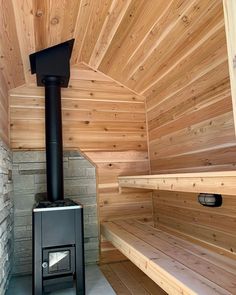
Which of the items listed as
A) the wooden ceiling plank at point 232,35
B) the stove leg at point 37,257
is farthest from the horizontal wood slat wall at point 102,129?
the wooden ceiling plank at point 232,35

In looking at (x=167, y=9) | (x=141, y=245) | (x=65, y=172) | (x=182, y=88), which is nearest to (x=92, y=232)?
(x=65, y=172)

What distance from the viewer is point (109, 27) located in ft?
7.76

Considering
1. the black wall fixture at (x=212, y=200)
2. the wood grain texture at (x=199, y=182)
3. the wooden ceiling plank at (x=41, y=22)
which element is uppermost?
the wooden ceiling plank at (x=41, y=22)

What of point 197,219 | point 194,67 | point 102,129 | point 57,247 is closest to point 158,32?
point 194,67

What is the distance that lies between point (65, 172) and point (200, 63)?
1820 mm

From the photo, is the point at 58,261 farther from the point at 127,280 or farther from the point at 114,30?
the point at 114,30

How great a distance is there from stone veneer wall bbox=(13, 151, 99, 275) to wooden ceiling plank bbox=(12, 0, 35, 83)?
42.5 inches

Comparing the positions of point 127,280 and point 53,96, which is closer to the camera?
point 127,280

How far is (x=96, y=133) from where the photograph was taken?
3238mm

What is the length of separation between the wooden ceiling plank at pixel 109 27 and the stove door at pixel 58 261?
1.95 meters

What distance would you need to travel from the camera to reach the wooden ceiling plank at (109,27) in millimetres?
2074

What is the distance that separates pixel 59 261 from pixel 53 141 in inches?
43.7

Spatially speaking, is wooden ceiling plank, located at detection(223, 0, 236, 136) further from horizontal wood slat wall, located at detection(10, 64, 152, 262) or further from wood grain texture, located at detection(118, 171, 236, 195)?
horizontal wood slat wall, located at detection(10, 64, 152, 262)

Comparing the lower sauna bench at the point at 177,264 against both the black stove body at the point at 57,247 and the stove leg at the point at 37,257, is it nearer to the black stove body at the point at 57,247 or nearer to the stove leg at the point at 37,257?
the black stove body at the point at 57,247
